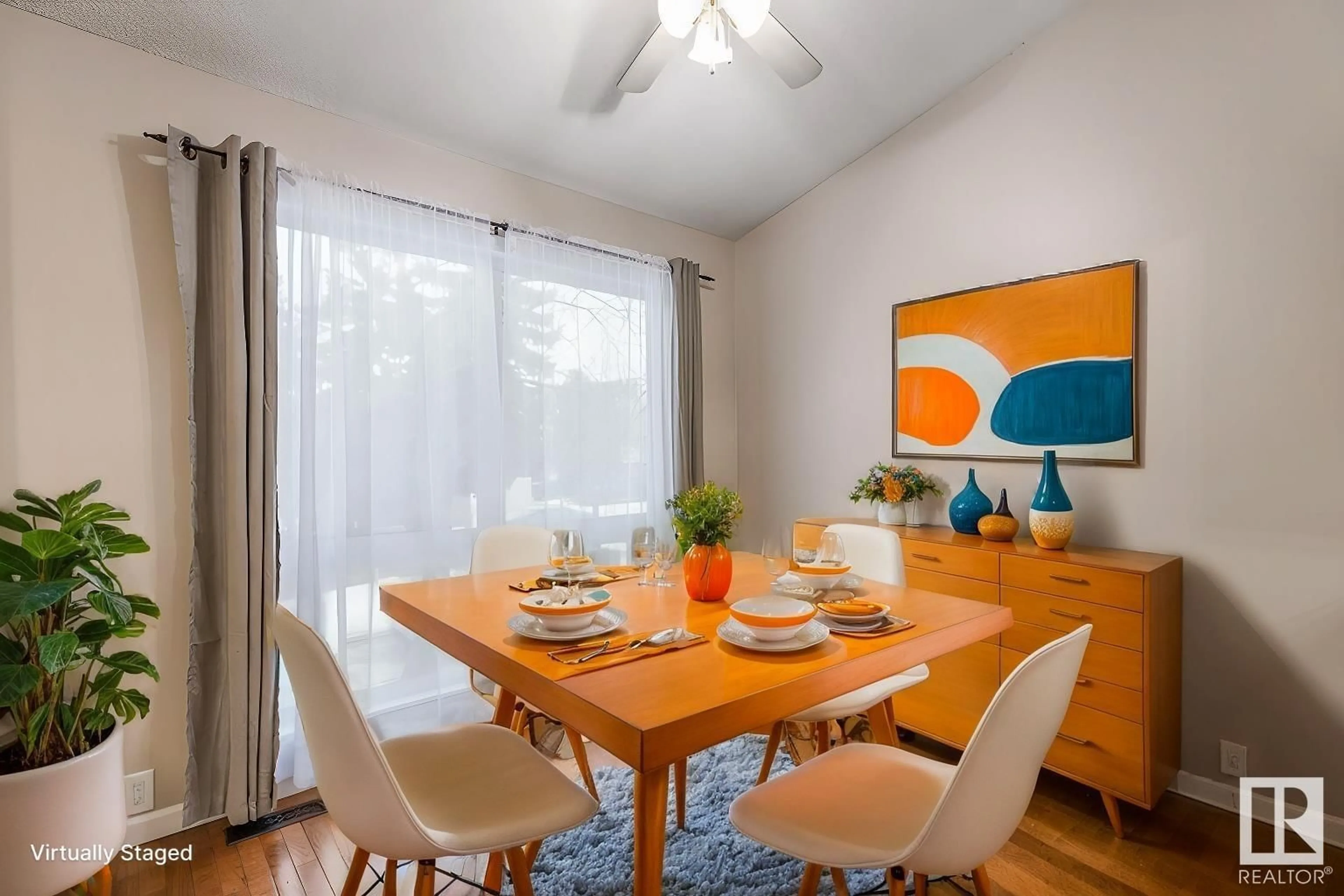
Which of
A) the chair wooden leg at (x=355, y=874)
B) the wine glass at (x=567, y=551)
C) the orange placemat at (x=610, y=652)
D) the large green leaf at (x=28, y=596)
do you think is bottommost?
the chair wooden leg at (x=355, y=874)

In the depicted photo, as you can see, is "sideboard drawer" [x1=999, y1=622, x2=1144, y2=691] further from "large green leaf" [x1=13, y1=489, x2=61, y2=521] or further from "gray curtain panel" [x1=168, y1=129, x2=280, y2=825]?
"large green leaf" [x1=13, y1=489, x2=61, y2=521]

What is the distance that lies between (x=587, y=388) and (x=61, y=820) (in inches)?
90.0

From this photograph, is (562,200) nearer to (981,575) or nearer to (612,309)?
(612,309)

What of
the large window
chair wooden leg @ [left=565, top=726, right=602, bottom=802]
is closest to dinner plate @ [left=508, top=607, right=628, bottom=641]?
chair wooden leg @ [left=565, top=726, right=602, bottom=802]

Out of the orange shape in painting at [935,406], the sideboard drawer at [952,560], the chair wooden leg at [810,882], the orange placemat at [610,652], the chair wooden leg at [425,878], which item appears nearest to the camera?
the orange placemat at [610,652]

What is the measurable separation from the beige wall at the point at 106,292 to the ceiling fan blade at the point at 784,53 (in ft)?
5.72

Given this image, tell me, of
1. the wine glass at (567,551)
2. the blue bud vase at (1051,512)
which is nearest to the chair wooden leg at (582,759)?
the wine glass at (567,551)

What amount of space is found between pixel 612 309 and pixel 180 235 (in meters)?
1.78

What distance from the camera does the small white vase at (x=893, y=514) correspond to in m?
3.03

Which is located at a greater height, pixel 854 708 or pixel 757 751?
pixel 854 708

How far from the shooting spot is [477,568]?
2395 millimetres

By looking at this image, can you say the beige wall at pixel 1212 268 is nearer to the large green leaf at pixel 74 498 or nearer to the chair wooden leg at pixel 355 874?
the chair wooden leg at pixel 355 874

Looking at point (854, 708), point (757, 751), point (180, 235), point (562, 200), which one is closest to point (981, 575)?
point (854, 708)

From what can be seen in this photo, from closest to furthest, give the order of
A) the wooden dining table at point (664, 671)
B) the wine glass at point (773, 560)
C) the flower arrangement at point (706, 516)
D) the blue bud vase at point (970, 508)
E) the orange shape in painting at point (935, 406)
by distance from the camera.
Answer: the wooden dining table at point (664, 671) → the flower arrangement at point (706, 516) → the wine glass at point (773, 560) → the blue bud vase at point (970, 508) → the orange shape in painting at point (935, 406)
